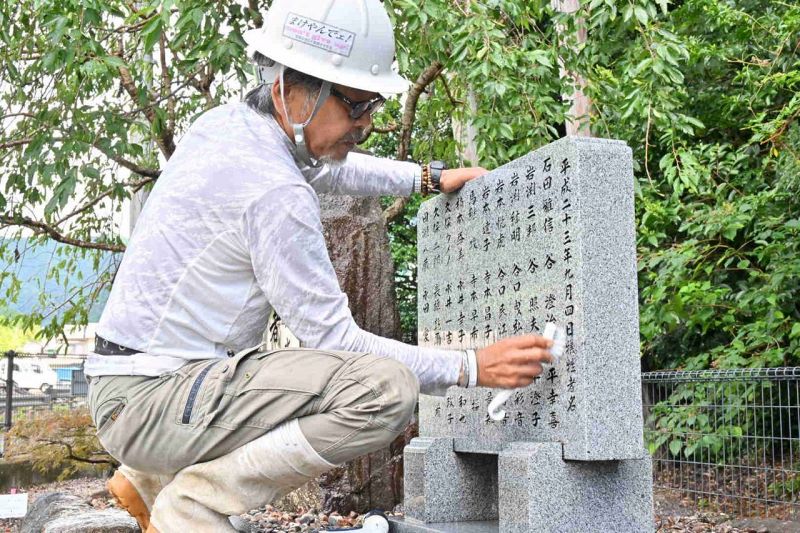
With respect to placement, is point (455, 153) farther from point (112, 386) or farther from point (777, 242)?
point (112, 386)

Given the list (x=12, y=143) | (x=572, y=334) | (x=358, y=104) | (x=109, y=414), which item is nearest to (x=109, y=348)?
(x=109, y=414)

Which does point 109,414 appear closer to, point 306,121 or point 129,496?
point 129,496

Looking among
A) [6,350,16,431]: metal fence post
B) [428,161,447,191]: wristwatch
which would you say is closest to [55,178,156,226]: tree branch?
[428,161,447,191]: wristwatch

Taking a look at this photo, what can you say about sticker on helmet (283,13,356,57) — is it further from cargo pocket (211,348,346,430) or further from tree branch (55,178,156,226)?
tree branch (55,178,156,226)

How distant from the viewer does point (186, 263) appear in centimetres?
249

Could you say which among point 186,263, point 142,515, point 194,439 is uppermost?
point 186,263

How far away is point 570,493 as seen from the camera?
278 centimetres

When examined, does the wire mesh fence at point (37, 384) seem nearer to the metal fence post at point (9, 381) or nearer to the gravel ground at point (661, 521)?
the metal fence post at point (9, 381)

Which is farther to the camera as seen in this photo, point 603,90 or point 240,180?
point 603,90

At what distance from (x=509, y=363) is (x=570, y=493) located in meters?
0.52

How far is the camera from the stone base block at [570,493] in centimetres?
275

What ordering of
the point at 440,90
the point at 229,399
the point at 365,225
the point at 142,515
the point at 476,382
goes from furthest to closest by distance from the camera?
the point at 440,90 → the point at 365,225 → the point at 142,515 → the point at 476,382 → the point at 229,399

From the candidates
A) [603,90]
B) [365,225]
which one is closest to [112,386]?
[365,225]

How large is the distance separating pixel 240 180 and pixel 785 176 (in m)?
4.77
